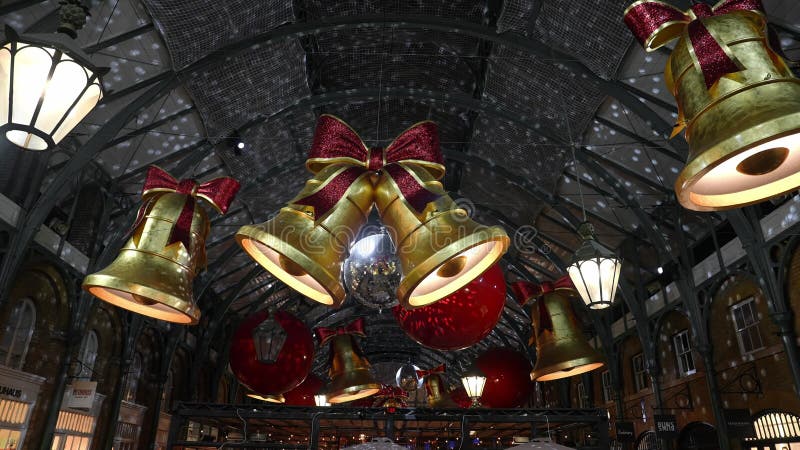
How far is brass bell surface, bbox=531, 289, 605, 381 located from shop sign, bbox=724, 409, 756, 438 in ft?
24.4

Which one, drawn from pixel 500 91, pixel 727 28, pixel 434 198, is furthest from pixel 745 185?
pixel 500 91

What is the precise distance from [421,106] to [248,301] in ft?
43.5

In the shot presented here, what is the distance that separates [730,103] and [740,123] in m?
0.13

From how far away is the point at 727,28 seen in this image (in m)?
1.79

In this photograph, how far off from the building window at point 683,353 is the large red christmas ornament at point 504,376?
834 cm

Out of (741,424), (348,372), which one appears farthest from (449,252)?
(741,424)

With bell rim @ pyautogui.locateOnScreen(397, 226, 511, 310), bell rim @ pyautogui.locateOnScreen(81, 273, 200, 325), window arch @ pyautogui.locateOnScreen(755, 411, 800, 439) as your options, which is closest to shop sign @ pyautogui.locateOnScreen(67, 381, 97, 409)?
bell rim @ pyautogui.locateOnScreen(81, 273, 200, 325)

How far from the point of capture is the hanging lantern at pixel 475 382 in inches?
240

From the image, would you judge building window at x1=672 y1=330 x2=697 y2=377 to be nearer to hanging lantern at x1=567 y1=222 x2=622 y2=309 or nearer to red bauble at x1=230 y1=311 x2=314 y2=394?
hanging lantern at x1=567 y1=222 x2=622 y2=309

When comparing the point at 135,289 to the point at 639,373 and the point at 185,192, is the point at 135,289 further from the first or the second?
the point at 639,373

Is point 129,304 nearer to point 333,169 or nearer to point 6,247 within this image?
point 333,169

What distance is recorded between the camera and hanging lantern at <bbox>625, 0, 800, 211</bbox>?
57.4 inches

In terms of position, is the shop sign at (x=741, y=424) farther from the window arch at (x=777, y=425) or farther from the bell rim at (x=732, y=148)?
the bell rim at (x=732, y=148)

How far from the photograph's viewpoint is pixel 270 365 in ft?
13.3
